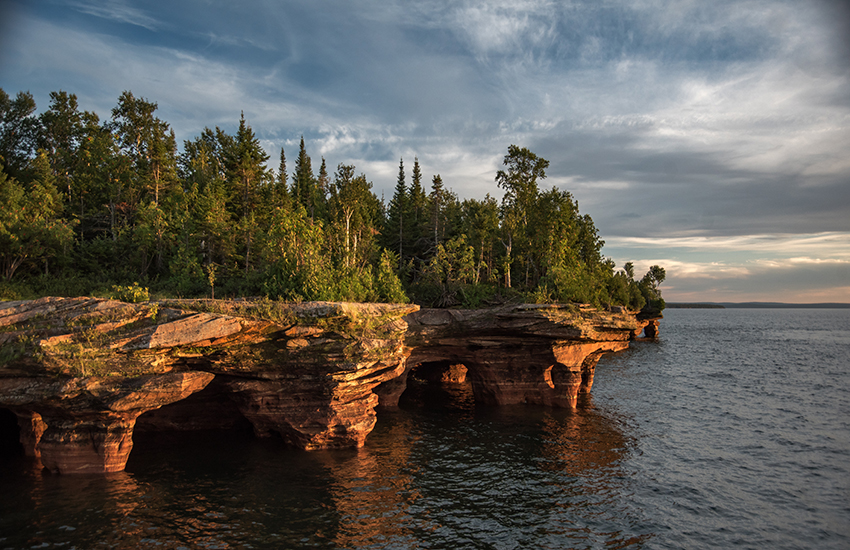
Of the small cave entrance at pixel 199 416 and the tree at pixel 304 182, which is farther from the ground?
the tree at pixel 304 182

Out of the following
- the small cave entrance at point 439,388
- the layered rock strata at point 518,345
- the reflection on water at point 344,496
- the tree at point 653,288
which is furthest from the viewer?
the tree at point 653,288

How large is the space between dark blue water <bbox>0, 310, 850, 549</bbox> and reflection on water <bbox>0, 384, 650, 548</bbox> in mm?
77

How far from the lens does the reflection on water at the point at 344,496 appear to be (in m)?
13.5

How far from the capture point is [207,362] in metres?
18.5

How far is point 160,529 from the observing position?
1361cm

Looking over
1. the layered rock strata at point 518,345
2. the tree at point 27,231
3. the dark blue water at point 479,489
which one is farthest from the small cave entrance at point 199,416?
the tree at point 27,231

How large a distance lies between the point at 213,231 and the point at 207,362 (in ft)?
70.5

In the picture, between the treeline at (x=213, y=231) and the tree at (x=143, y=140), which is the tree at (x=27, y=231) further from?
the tree at (x=143, y=140)

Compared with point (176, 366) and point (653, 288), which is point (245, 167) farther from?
point (653, 288)

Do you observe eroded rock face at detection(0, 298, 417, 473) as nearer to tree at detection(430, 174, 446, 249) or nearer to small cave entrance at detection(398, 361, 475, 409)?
small cave entrance at detection(398, 361, 475, 409)

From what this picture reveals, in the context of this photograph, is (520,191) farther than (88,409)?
Yes

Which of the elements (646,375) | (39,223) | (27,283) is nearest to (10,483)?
(27,283)

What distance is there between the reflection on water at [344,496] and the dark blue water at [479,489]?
8 centimetres

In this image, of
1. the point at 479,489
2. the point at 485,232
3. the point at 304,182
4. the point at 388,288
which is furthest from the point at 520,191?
the point at 304,182
